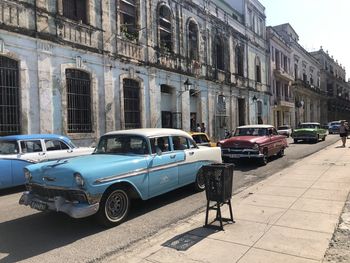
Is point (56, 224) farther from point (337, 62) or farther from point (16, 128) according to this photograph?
point (337, 62)

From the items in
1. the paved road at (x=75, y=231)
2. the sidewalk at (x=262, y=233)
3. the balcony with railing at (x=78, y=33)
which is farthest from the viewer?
the balcony with railing at (x=78, y=33)

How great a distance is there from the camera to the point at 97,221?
613 centimetres

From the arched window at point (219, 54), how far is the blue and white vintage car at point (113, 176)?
22072 millimetres

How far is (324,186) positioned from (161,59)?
1438 cm

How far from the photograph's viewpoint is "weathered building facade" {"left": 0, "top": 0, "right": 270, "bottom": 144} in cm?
1372

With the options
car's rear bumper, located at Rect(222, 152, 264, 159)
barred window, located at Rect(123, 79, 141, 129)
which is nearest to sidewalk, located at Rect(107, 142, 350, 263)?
car's rear bumper, located at Rect(222, 152, 264, 159)

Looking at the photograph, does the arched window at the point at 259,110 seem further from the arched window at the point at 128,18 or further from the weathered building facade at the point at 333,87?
the weathered building facade at the point at 333,87

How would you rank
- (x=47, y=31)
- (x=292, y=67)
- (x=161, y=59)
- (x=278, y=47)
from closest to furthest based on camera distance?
1. (x=47, y=31)
2. (x=161, y=59)
3. (x=278, y=47)
4. (x=292, y=67)

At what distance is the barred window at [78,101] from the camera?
51.8 ft

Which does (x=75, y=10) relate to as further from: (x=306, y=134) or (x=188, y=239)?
(x=306, y=134)

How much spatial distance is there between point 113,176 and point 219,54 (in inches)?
998

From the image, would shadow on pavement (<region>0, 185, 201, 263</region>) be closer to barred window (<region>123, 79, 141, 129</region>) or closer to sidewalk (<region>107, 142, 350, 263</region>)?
sidewalk (<region>107, 142, 350, 263</region>)

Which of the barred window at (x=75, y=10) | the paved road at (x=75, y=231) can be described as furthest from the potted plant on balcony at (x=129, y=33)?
the paved road at (x=75, y=231)

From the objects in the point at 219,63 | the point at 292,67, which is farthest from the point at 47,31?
the point at 292,67
